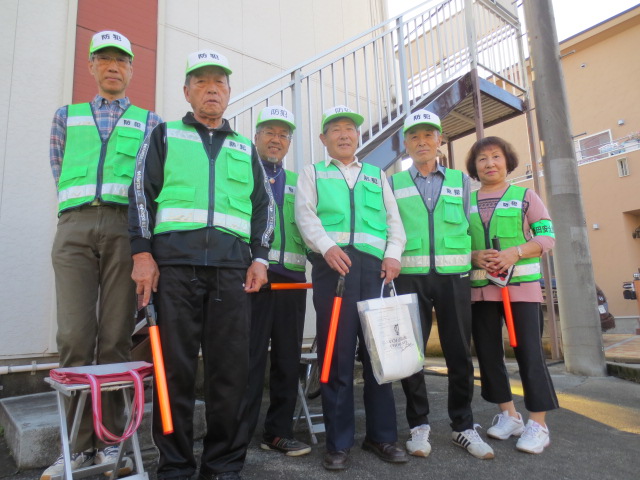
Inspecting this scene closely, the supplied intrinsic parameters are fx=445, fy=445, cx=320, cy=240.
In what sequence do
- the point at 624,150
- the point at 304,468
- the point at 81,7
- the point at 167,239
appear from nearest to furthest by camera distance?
the point at 167,239, the point at 304,468, the point at 81,7, the point at 624,150

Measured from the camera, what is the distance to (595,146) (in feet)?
58.6

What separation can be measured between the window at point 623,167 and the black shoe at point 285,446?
60.2ft

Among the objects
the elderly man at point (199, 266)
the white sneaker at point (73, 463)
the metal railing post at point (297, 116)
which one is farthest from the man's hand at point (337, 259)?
the metal railing post at point (297, 116)

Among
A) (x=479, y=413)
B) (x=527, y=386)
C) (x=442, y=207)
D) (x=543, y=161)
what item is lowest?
(x=479, y=413)

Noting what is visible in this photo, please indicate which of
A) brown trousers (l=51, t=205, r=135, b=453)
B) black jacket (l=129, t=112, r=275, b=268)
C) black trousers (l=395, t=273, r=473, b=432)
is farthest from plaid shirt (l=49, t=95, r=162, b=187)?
black trousers (l=395, t=273, r=473, b=432)

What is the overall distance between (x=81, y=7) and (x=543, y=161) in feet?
18.7

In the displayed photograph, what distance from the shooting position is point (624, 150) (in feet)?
54.4

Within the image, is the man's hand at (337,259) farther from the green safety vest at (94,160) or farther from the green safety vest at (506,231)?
the green safety vest at (94,160)

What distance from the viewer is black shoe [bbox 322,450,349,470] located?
7.78ft

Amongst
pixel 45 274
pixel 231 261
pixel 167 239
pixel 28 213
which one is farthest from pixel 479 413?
pixel 28 213

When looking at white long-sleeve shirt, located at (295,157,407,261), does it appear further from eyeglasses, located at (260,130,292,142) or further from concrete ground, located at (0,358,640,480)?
concrete ground, located at (0,358,640,480)

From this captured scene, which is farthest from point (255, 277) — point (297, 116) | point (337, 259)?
point (297, 116)

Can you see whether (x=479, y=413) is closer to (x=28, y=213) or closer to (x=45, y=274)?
(x=45, y=274)

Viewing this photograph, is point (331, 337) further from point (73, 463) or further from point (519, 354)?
point (73, 463)
